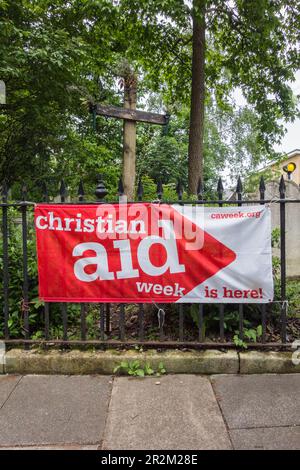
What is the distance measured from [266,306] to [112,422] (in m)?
1.85

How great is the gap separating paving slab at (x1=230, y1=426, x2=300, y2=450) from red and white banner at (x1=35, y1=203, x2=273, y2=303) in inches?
43.9

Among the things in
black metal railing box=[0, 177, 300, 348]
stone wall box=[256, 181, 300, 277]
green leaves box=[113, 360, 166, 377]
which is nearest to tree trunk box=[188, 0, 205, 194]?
stone wall box=[256, 181, 300, 277]

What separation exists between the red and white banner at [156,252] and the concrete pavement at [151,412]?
2.32 feet

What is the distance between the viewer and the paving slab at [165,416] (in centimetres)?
221

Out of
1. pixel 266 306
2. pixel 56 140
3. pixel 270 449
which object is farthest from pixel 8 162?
pixel 270 449

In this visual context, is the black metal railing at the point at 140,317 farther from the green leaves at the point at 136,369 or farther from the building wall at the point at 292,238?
the building wall at the point at 292,238

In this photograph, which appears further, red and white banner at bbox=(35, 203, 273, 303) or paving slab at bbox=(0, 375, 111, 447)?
red and white banner at bbox=(35, 203, 273, 303)

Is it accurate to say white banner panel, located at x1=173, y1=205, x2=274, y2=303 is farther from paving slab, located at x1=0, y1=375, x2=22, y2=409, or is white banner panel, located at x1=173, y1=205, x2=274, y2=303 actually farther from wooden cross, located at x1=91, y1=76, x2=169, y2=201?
paving slab, located at x1=0, y1=375, x2=22, y2=409

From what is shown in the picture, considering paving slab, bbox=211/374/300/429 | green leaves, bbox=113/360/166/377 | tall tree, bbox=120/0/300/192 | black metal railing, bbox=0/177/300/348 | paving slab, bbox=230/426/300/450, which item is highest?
tall tree, bbox=120/0/300/192

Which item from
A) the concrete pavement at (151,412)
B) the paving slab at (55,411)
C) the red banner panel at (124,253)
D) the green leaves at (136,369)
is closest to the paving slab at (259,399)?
the concrete pavement at (151,412)

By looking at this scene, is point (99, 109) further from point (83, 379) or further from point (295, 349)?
point (295, 349)

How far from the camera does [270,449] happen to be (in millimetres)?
2131

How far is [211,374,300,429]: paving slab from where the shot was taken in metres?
2.41
